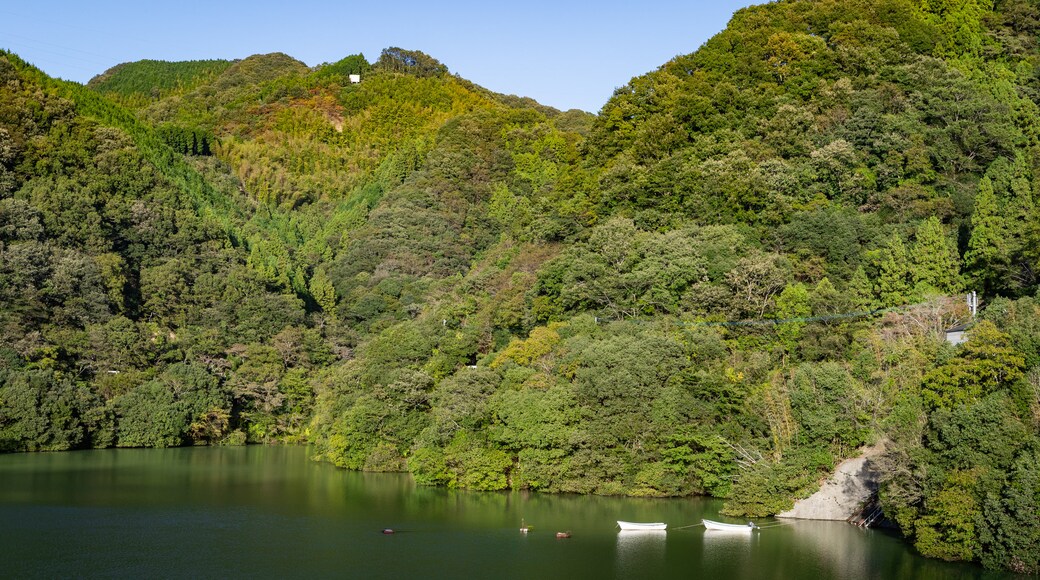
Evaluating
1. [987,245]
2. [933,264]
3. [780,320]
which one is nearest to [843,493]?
[780,320]

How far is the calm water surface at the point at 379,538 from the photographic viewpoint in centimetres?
3300

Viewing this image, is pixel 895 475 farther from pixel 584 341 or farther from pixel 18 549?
pixel 18 549

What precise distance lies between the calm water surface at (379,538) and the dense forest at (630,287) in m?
2.47

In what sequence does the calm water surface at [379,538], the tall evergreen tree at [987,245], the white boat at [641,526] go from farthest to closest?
the tall evergreen tree at [987,245] → the white boat at [641,526] → the calm water surface at [379,538]

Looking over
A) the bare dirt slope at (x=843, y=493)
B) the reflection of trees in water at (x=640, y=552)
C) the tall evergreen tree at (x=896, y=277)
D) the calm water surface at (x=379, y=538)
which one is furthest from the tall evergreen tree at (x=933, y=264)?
the reflection of trees in water at (x=640, y=552)

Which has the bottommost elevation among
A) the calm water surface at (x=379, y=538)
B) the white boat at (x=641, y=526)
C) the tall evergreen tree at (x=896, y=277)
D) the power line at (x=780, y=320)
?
the calm water surface at (x=379, y=538)

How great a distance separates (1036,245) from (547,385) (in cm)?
2219

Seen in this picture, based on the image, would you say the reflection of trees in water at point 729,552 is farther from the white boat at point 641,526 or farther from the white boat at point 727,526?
the white boat at point 641,526

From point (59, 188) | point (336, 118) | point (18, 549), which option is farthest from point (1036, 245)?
point (336, 118)

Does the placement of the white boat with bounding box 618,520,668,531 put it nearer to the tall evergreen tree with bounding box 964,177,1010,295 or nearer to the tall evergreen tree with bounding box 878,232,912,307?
the tall evergreen tree with bounding box 878,232,912,307

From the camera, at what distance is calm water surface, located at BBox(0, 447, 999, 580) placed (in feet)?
108

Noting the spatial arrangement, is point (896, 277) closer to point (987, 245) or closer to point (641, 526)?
point (987, 245)

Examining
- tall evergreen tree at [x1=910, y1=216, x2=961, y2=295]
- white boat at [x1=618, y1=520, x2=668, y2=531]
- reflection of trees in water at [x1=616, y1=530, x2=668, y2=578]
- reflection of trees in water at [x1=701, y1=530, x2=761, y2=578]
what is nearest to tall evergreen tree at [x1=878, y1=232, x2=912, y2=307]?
tall evergreen tree at [x1=910, y1=216, x2=961, y2=295]

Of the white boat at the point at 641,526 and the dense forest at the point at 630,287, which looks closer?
the white boat at the point at 641,526
